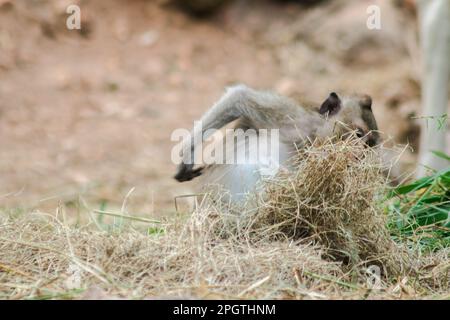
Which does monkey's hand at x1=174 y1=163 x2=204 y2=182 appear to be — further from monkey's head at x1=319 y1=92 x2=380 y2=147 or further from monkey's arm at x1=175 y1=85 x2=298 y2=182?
monkey's head at x1=319 y1=92 x2=380 y2=147

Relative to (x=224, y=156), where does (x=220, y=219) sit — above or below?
below

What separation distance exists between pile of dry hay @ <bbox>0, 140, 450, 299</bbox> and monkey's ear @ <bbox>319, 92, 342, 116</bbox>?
1.70 ft

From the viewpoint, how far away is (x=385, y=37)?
10953 mm

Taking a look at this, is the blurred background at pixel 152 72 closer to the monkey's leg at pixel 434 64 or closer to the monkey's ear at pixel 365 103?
the monkey's leg at pixel 434 64

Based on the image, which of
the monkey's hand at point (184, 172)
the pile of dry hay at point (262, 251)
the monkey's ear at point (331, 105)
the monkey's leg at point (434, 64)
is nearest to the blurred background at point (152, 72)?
the monkey's leg at point (434, 64)

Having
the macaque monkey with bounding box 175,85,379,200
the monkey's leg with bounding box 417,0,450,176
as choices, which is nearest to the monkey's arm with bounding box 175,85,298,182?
the macaque monkey with bounding box 175,85,379,200

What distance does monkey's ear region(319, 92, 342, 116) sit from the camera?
4.57 m

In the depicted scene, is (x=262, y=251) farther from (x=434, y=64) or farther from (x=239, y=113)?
(x=434, y=64)

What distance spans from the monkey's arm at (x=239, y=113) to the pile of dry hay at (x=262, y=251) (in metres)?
0.66

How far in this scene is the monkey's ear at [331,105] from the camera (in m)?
4.57

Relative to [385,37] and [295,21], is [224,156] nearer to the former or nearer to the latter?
[385,37]

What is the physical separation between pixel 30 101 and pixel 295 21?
4.28 metres

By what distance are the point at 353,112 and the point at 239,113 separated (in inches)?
25.8
